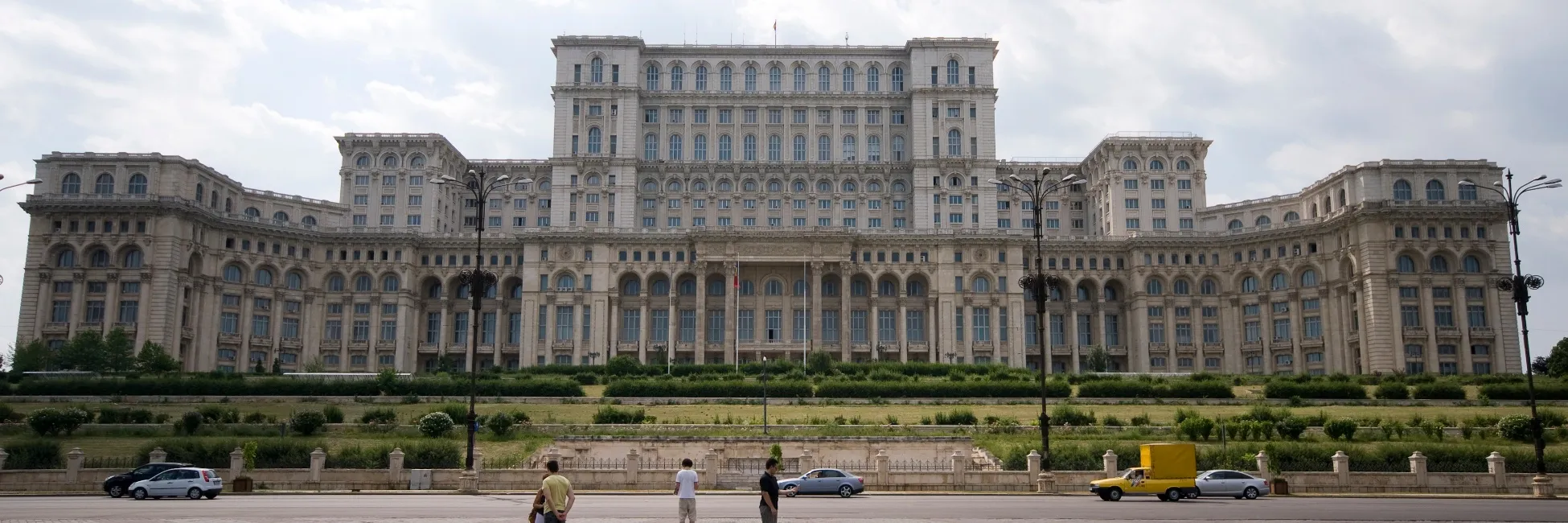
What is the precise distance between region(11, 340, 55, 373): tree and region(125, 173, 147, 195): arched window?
51.7 feet

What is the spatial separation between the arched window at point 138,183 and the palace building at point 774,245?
0.64ft

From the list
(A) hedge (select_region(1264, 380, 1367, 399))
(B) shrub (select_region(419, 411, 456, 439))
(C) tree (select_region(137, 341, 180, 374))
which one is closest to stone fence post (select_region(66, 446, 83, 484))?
(B) shrub (select_region(419, 411, 456, 439))

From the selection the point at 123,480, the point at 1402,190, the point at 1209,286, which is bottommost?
the point at 123,480

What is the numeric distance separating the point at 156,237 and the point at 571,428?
59870 millimetres

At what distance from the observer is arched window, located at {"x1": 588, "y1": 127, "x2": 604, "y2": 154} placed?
401 feet

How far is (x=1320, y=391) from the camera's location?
7594 cm

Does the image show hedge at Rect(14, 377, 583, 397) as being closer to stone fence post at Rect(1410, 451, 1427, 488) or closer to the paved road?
the paved road

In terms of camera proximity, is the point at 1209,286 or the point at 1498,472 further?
the point at 1209,286

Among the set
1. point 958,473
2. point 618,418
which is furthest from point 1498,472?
point 618,418

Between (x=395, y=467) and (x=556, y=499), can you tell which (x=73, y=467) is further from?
(x=556, y=499)

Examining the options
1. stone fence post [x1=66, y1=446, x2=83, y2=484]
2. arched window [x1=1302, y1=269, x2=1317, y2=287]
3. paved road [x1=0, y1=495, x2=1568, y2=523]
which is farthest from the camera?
arched window [x1=1302, y1=269, x2=1317, y2=287]

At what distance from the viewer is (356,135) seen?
125 m

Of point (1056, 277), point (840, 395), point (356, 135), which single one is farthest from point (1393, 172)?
point (356, 135)

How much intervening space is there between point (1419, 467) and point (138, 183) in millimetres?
99996
